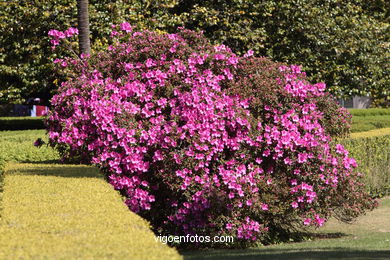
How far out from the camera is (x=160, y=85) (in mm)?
11289

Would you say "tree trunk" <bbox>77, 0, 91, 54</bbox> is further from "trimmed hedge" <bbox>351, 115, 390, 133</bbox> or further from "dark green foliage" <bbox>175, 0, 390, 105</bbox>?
"trimmed hedge" <bbox>351, 115, 390, 133</bbox>

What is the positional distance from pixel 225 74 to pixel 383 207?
629cm

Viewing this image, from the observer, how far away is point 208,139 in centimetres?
1057

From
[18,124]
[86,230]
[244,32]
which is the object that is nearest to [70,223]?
[86,230]

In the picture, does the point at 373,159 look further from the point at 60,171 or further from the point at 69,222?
the point at 69,222

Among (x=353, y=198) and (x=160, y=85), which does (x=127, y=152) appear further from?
(x=353, y=198)

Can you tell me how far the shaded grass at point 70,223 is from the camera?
5.40 metres

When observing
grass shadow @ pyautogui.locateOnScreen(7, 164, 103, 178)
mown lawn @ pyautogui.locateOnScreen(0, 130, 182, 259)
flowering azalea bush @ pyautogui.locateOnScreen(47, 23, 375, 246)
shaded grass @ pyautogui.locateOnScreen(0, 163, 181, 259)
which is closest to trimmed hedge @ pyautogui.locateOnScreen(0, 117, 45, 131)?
flowering azalea bush @ pyautogui.locateOnScreen(47, 23, 375, 246)

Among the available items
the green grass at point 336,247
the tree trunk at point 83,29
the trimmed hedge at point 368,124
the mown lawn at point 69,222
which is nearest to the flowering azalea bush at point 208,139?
the green grass at point 336,247

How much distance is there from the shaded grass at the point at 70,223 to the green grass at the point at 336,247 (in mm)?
2041

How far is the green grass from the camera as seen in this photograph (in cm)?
928

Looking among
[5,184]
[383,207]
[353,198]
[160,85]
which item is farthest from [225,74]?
[383,207]

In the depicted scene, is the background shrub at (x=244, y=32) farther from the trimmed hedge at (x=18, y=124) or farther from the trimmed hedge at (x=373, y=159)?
the trimmed hedge at (x=18, y=124)

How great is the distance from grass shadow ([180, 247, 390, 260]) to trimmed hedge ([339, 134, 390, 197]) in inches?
259
